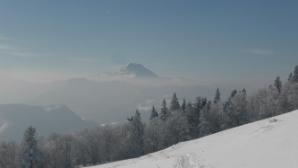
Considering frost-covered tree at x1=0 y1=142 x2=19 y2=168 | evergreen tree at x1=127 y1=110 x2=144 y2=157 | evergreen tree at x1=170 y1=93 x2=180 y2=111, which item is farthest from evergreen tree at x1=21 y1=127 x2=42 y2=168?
evergreen tree at x1=170 y1=93 x2=180 y2=111

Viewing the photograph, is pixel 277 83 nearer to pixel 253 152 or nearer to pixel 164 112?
pixel 164 112

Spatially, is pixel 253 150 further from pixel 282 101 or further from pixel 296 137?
pixel 282 101

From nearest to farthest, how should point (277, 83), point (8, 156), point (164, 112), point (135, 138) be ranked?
point (8, 156)
point (135, 138)
point (164, 112)
point (277, 83)

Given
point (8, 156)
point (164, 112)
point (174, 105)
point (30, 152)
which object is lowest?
point (8, 156)

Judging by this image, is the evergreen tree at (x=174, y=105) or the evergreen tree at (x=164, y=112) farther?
the evergreen tree at (x=174, y=105)

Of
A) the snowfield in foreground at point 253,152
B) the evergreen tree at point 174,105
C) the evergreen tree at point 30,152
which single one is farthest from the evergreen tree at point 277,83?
the snowfield in foreground at point 253,152

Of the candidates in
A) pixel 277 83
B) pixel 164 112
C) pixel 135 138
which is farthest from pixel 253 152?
pixel 277 83

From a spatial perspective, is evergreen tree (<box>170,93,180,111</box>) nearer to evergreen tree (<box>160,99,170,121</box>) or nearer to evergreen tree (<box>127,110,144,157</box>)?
evergreen tree (<box>160,99,170,121</box>)

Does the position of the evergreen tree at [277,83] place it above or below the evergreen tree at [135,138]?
above

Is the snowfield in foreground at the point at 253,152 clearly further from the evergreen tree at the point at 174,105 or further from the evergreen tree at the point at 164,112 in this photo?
the evergreen tree at the point at 174,105

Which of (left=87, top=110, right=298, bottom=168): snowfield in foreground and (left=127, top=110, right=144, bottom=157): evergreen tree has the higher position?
(left=87, top=110, right=298, bottom=168): snowfield in foreground

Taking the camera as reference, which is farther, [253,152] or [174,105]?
[174,105]

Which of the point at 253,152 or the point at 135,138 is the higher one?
the point at 253,152

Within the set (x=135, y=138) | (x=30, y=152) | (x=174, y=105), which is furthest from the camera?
(x=174, y=105)
